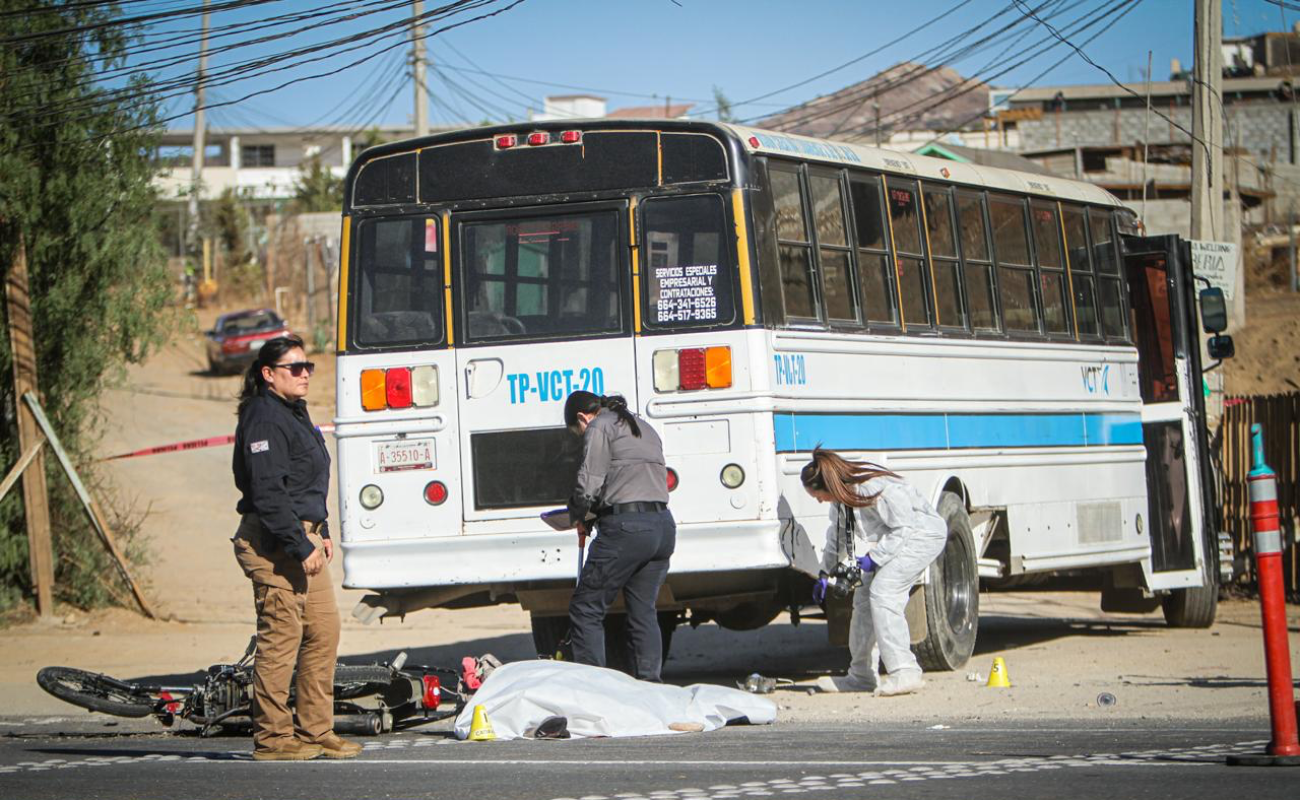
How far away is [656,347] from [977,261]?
10.6ft

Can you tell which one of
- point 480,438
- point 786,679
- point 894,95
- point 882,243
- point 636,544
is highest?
point 894,95

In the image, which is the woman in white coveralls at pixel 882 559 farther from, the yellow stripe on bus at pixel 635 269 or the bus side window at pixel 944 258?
the bus side window at pixel 944 258

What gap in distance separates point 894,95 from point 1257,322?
2584 inches

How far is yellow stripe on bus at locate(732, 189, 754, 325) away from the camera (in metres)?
9.79

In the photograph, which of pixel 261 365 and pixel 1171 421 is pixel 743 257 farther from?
pixel 1171 421

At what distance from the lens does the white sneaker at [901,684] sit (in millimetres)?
10164

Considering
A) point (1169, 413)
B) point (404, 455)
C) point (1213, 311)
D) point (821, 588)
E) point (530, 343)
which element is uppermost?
point (1213, 311)

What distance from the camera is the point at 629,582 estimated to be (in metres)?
9.62

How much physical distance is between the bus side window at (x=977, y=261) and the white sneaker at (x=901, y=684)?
2.94m

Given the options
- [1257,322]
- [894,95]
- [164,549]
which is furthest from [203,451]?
[894,95]

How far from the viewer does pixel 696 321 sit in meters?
9.94

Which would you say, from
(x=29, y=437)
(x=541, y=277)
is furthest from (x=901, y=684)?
Result: (x=29, y=437)

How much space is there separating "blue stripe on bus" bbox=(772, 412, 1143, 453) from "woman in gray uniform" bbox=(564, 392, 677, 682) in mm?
872

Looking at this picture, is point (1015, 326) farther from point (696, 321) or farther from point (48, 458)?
point (48, 458)
